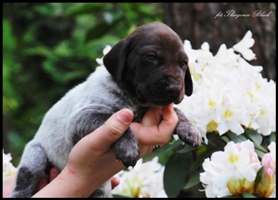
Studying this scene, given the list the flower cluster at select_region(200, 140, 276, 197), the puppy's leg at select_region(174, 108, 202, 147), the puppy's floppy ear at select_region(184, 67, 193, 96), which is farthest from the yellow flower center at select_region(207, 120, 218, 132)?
the flower cluster at select_region(200, 140, 276, 197)

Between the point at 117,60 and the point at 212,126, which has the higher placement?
the point at 117,60

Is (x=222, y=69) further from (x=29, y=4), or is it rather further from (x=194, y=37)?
(x=29, y=4)

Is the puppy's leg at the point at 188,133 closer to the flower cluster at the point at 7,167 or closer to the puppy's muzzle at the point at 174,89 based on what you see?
the puppy's muzzle at the point at 174,89

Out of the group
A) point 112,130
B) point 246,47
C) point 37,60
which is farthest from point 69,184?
point 37,60

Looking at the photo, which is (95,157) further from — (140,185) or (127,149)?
(140,185)

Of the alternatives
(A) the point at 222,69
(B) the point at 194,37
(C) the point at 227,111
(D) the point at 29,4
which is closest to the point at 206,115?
(C) the point at 227,111

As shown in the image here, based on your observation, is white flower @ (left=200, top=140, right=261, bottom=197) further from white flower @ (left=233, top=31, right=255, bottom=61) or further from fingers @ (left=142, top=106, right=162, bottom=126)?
white flower @ (left=233, top=31, right=255, bottom=61)
